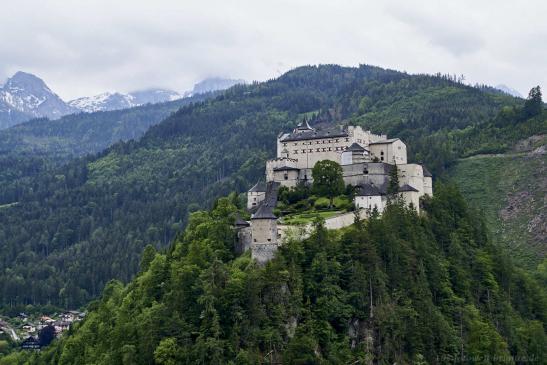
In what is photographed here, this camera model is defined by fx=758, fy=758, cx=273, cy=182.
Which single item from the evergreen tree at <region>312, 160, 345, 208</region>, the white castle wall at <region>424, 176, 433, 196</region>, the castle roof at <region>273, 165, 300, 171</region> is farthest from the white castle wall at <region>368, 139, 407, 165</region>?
the castle roof at <region>273, 165, 300, 171</region>

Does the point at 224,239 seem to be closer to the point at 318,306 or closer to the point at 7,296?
the point at 318,306

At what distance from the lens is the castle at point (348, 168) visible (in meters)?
97.2

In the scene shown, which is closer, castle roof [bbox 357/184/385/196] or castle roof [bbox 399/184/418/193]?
castle roof [bbox 357/184/385/196]

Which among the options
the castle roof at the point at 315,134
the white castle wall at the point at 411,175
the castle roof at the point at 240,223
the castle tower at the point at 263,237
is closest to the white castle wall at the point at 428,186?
the white castle wall at the point at 411,175

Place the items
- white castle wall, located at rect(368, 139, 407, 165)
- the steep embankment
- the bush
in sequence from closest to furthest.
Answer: the bush < white castle wall, located at rect(368, 139, 407, 165) < the steep embankment

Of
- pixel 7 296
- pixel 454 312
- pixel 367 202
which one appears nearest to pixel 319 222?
pixel 367 202

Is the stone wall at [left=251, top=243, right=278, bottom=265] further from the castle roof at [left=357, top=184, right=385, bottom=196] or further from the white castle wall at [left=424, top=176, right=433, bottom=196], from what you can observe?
the white castle wall at [left=424, top=176, right=433, bottom=196]

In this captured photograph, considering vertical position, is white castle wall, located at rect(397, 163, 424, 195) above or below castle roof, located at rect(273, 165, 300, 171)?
below

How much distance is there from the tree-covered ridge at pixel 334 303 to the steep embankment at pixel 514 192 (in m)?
31.4

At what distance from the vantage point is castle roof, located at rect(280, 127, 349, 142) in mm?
112875

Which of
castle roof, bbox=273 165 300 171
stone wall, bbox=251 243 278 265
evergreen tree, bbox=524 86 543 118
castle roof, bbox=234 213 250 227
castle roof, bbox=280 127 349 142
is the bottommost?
stone wall, bbox=251 243 278 265

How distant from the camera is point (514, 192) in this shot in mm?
150625

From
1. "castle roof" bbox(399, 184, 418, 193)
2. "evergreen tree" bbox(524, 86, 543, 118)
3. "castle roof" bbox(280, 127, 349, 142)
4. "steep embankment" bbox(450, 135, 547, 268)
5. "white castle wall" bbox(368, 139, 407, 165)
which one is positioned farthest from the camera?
"evergreen tree" bbox(524, 86, 543, 118)

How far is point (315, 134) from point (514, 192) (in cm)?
5565
